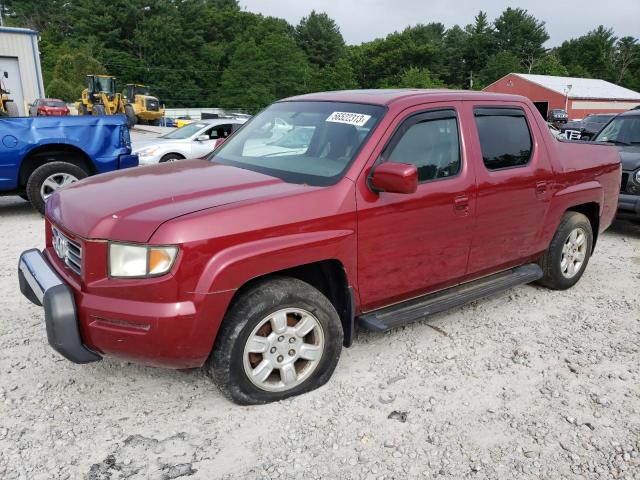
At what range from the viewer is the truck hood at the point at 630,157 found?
23.6ft

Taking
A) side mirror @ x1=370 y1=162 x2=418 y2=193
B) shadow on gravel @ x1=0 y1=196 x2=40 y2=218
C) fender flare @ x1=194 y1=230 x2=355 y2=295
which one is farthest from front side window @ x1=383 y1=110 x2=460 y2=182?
shadow on gravel @ x1=0 y1=196 x2=40 y2=218

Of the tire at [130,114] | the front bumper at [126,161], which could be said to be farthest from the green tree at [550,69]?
the front bumper at [126,161]

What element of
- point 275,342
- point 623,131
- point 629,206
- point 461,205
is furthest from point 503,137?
point 623,131

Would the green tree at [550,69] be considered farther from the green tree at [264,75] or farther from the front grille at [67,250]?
the front grille at [67,250]

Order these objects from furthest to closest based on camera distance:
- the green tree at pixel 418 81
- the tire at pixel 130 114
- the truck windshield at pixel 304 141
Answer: the green tree at pixel 418 81, the tire at pixel 130 114, the truck windshield at pixel 304 141

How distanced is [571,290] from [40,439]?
4546mm

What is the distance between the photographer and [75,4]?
73.9 m

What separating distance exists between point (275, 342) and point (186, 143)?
29.3 ft

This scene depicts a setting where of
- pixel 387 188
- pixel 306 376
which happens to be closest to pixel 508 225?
pixel 387 188

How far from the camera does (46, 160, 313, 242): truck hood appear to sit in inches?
108

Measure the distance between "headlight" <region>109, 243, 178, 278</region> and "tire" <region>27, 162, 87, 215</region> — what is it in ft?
17.3

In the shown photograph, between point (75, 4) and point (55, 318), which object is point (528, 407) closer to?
point (55, 318)

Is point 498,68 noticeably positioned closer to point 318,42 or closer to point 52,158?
point 318,42

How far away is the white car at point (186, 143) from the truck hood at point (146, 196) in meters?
7.04
